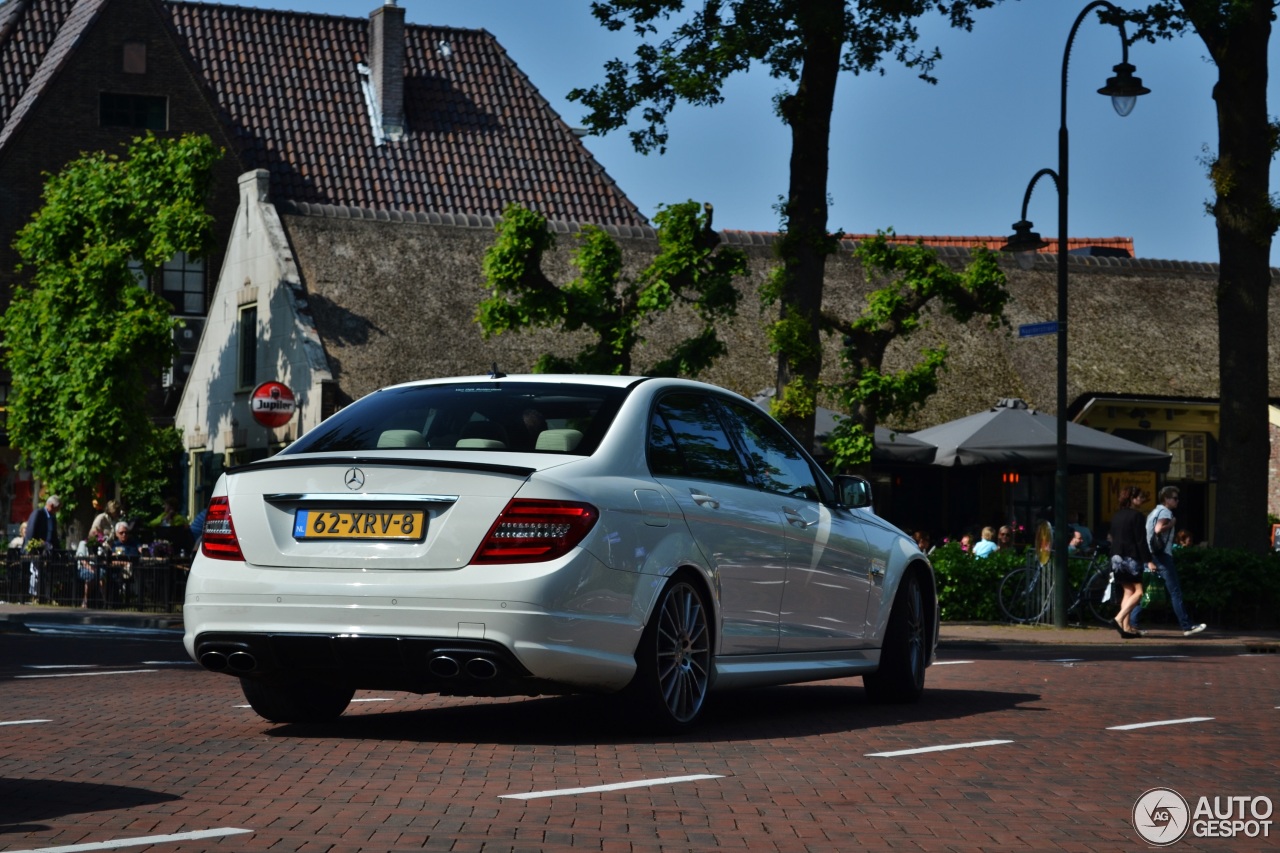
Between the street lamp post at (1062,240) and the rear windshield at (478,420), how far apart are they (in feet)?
47.7

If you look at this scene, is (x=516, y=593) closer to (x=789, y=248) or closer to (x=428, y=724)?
(x=428, y=724)

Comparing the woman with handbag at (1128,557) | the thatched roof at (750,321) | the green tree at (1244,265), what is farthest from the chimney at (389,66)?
the woman with handbag at (1128,557)

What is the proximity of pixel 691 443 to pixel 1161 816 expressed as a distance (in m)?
3.29

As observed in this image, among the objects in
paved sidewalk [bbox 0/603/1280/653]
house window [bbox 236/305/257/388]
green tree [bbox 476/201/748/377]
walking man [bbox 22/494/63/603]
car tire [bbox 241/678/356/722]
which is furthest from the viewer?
house window [bbox 236/305/257/388]

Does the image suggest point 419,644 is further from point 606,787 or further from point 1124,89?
point 1124,89

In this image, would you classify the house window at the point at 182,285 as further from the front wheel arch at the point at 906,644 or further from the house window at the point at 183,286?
the front wheel arch at the point at 906,644

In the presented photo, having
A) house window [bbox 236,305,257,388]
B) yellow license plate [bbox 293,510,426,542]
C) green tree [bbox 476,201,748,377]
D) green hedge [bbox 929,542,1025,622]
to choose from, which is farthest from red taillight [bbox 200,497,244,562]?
house window [bbox 236,305,257,388]

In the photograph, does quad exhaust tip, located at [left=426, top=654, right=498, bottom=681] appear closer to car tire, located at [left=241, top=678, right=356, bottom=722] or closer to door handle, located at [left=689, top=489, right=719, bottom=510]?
car tire, located at [left=241, top=678, right=356, bottom=722]

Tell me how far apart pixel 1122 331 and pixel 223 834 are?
33863 mm

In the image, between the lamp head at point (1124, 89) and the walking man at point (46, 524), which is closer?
the lamp head at point (1124, 89)

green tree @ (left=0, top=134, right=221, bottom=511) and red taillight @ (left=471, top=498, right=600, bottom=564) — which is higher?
green tree @ (left=0, top=134, right=221, bottom=511)

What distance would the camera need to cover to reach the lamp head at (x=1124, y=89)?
22734 millimetres

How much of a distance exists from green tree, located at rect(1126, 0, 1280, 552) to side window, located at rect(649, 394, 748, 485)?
1572cm

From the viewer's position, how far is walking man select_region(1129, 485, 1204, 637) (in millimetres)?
22125
